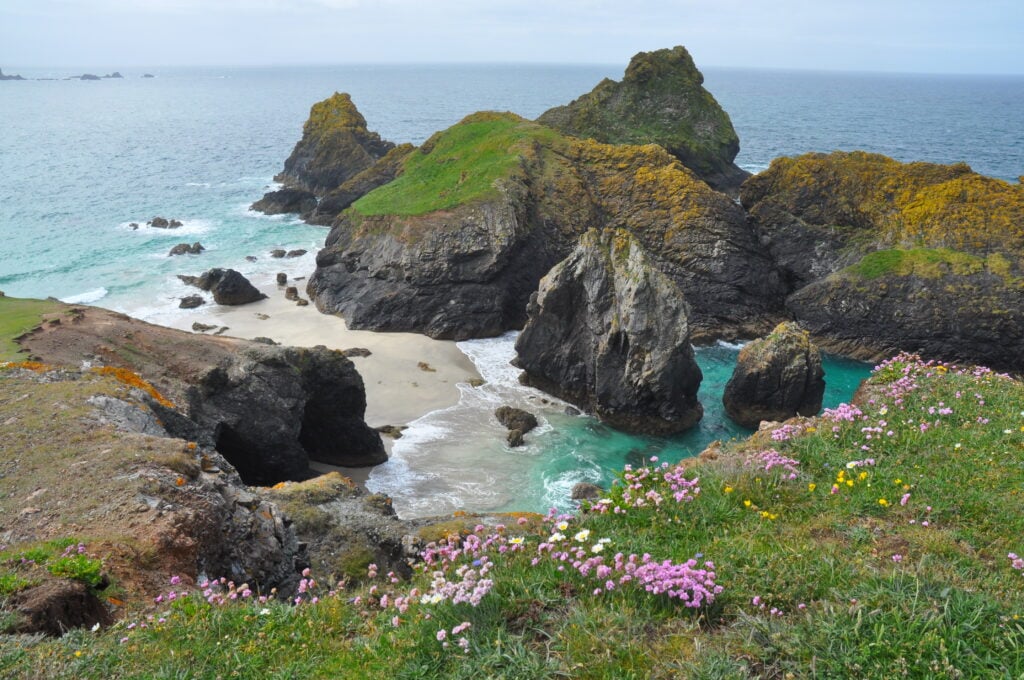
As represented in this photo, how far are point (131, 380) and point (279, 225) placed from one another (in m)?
47.7

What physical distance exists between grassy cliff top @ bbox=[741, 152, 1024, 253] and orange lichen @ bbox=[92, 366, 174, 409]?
37385 millimetres

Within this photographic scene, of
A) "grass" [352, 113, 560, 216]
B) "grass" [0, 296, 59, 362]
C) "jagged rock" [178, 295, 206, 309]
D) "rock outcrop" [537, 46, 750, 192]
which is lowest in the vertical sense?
"jagged rock" [178, 295, 206, 309]

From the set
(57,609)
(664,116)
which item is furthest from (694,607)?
(664,116)

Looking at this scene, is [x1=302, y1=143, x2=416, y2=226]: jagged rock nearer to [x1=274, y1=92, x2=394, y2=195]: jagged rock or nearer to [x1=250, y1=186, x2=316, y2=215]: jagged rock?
[x1=250, y1=186, x2=316, y2=215]: jagged rock

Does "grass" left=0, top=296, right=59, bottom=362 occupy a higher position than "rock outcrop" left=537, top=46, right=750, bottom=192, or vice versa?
"rock outcrop" left=537, top=46, right=750, bottom=192

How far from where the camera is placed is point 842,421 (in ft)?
36.7

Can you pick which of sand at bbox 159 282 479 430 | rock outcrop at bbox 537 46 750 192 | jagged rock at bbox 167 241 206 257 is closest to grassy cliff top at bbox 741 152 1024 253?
rock outcrop at bbox 537 46 750 192

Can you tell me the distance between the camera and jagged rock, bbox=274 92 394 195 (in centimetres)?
7012

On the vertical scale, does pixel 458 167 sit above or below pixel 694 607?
above

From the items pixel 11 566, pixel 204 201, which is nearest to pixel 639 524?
pixel 11 566

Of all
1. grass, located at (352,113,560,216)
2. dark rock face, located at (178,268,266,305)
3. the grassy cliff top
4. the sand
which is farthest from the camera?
grass, located at (352,113,560,216)

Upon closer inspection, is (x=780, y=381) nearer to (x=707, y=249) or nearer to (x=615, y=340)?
(x=615, y=340)

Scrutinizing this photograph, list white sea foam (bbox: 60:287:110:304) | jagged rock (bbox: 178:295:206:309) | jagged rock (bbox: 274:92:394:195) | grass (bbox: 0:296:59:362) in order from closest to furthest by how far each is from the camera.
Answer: grass (bbox: 0:296:59:362) < jagged rock (bbox: 178:295:206:309) < white sea foam (bbox: 60:287:110:304) < jagged rock (bbox: 274:92:394:195)

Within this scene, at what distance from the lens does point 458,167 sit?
50.0 metres
